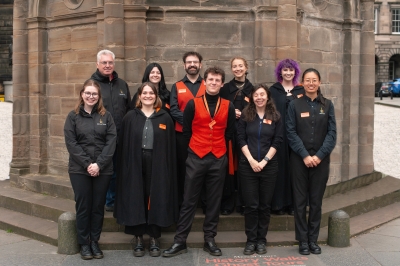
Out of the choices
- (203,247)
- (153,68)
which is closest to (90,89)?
(153,68)

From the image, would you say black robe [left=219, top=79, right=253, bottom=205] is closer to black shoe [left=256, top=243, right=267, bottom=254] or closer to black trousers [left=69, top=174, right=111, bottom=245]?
black shoe [left=256, top=243, right=267, bottom=254]

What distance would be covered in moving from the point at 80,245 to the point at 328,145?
3.02 meters

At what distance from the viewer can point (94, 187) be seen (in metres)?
5.68

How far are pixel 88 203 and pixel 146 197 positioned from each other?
64 cm

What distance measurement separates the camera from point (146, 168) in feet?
19.0

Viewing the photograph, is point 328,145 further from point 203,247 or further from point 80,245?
point 80,245

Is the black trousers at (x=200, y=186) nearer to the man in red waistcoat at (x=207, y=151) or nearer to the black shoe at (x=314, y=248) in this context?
the man in red waistcoat at (x=207, y=151)

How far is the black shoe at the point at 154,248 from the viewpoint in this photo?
19.0ft

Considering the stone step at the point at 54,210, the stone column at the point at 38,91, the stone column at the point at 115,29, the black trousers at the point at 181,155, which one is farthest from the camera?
the stone column at the point at 38,91

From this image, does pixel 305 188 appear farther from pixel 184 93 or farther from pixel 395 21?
pixel 395 21

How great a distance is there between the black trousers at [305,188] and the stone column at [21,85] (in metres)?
4.85

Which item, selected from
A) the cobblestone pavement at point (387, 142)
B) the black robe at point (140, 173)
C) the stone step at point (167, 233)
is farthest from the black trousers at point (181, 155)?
the cobblestone pavement at point (387, 142)

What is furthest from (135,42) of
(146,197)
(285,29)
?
(146,197)

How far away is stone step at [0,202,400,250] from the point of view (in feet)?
20.1
